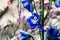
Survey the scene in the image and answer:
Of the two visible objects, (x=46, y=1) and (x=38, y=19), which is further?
(x=46, y=1)

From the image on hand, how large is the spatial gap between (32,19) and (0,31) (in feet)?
1.31

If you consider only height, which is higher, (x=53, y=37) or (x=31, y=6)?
(x=31, y=6)

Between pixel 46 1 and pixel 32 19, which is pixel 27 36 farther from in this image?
pixel 46 1

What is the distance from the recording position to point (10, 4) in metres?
1.38

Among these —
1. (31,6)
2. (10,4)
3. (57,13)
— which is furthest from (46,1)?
(31,6)

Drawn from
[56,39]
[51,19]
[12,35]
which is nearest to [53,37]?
[56,39]

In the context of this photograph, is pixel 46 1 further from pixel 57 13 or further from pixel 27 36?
pixel 27 36

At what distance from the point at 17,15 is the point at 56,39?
0.45 meters

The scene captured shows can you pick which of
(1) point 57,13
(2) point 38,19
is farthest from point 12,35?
(2) point 38,19

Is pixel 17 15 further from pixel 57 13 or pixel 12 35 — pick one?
pixel 57 13

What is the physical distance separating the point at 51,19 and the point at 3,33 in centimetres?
31

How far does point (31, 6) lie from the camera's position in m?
0.99

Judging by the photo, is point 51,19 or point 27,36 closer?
point 27,36

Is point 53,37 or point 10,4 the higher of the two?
point 10,4
